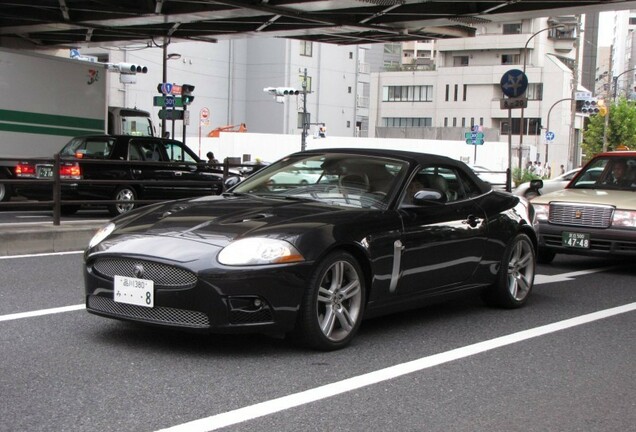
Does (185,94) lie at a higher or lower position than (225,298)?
higher

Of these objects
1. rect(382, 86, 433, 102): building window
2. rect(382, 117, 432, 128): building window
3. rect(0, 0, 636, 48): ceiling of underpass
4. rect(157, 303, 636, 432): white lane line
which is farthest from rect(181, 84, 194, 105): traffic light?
rect(382, 86, 433, 102): building window

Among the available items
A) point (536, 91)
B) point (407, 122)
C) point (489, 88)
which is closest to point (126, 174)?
point (536, 91)

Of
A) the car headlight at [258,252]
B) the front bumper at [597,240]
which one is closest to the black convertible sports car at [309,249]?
the car headlight at [258,252]

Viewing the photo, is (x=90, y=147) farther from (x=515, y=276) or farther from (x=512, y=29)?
(x=512, y=29)

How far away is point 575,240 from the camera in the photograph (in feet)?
32.4

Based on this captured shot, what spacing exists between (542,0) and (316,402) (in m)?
13.5

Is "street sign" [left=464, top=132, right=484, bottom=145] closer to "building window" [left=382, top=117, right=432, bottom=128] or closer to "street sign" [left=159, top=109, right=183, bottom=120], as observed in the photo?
"street sign" [left=159, top=109, right=183, bottom=120]

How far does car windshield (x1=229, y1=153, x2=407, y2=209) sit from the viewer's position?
5.95m

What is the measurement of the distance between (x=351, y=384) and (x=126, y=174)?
11551mm

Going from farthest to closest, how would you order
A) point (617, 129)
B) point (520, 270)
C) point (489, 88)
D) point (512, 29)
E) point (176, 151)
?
point (512, 29) → point (489, 88) → point (617, 129) → point (176, 151) → point (520, 270)

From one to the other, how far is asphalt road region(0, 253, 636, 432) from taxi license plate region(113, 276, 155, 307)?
37 cm

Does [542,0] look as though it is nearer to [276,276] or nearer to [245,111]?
[276,276]

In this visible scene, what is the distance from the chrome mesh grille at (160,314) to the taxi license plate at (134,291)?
0.05m

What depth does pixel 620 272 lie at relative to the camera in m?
10.1
